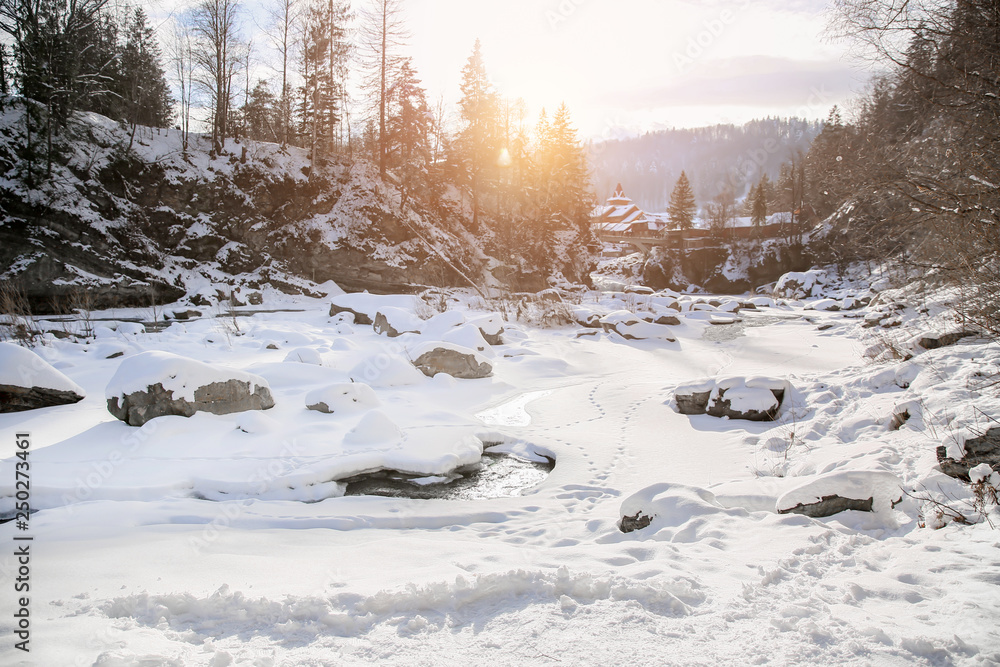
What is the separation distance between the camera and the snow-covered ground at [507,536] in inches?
99.2

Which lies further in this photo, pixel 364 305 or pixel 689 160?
pixel 689 160

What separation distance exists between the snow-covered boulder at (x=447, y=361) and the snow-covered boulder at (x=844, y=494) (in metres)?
6.69

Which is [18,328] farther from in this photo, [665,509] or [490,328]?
[665,509]

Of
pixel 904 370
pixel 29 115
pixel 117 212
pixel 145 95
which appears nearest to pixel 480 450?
pixel 904 370

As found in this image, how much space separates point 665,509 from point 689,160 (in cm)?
16539

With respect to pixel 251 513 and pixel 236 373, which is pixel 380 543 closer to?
pixel 251 513

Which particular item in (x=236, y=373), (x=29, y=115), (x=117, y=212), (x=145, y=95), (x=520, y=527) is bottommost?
(x=520, y=527)

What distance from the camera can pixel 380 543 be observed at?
160 inches

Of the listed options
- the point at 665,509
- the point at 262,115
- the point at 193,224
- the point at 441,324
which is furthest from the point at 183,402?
the point at 262,115

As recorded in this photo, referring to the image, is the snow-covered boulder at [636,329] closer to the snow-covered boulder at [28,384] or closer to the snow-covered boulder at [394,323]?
the snow-covered boulder at [394,323]

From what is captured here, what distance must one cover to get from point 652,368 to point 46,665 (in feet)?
37.6

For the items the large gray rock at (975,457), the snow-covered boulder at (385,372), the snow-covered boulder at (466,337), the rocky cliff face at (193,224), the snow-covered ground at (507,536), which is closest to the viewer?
the snow-covered ground at (507,536)

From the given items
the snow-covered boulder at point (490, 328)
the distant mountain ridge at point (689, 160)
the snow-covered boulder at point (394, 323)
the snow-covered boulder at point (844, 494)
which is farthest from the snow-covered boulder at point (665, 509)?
the distant mountain ridge at point (689, 160)

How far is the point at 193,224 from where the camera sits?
22.2m
